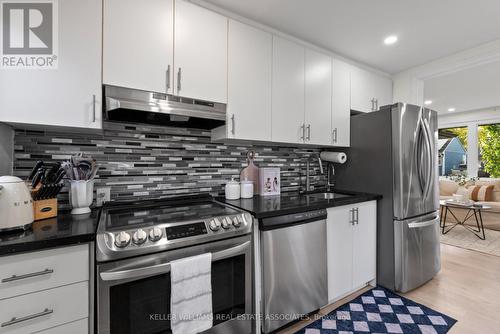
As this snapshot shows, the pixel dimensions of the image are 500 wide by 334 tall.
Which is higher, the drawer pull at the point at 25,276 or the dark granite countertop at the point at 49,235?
the dark granite countertop at the point at 49,235

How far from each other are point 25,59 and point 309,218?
1898mm

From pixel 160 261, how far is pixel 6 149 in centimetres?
108

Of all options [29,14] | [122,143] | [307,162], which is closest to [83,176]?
[122,143]

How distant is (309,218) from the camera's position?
163 centimetres

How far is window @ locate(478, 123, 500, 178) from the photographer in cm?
514

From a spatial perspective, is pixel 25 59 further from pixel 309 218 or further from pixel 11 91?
pixel 309 218

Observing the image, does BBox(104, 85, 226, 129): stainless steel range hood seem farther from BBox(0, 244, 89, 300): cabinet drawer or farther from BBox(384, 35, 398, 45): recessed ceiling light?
BBox(384, 35, 398, 45): recessed ceiling light

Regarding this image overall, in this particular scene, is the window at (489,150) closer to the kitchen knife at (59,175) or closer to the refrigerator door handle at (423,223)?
the refrigerator door handle at (423,223)

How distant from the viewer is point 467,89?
12.9ft

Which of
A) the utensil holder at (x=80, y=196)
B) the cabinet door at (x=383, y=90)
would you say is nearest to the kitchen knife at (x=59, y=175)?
the utensil holder at (x=80, y=196)

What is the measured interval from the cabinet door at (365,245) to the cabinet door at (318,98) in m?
0.75

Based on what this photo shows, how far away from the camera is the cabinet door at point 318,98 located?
2100 mm

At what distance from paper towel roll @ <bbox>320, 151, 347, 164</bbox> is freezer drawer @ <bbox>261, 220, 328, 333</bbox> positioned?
0.92 m

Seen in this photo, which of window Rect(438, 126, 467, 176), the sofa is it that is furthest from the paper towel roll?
window Rect(438, 126, 467, 176)
